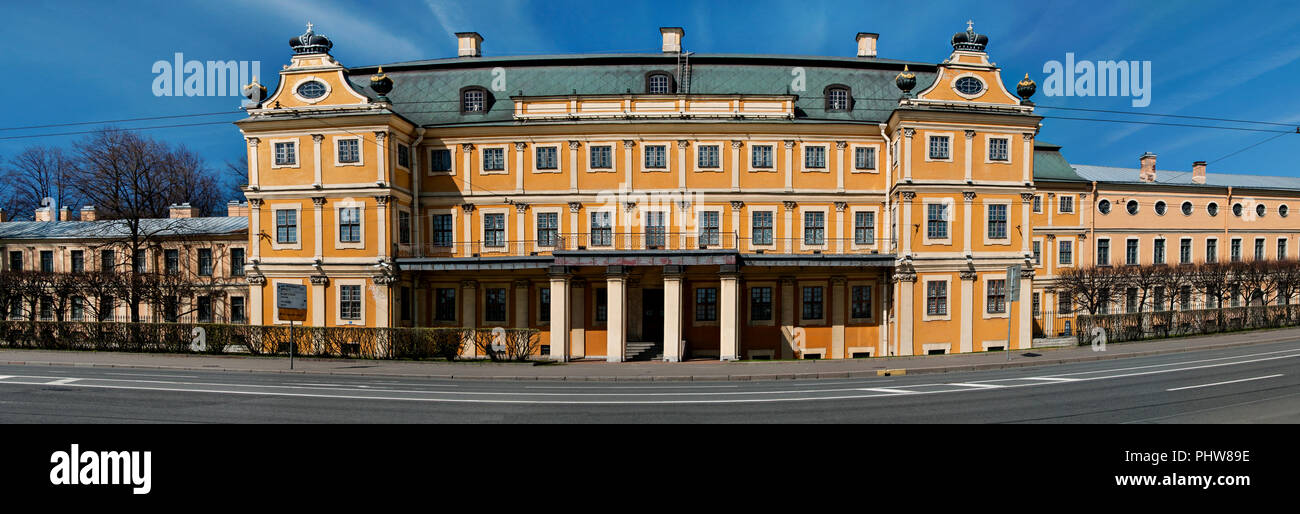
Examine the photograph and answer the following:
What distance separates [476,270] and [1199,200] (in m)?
52.2

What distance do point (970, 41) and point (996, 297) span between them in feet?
40.5

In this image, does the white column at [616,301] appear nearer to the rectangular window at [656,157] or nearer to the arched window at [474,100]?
the rectangular window at [656,157]

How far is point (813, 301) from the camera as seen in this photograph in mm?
31297

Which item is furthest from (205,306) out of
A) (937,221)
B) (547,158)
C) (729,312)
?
(937,221)

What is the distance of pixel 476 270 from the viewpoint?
1221 inches

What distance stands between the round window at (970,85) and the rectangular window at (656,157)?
14.4 m

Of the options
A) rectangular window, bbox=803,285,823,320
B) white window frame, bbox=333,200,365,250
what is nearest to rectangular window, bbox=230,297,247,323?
white window frame, bbox=333,200,365,250

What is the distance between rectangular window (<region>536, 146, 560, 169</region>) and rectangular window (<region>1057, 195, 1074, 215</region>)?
34861mm

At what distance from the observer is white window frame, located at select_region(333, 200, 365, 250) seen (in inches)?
1148

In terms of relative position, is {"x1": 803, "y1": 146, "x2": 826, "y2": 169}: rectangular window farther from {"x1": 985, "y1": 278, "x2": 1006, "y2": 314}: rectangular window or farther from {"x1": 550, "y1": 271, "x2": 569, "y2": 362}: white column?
{"x1": 550, "y1": 271, "x2": 569, "y2": 362}: white column

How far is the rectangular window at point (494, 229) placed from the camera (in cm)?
3134
